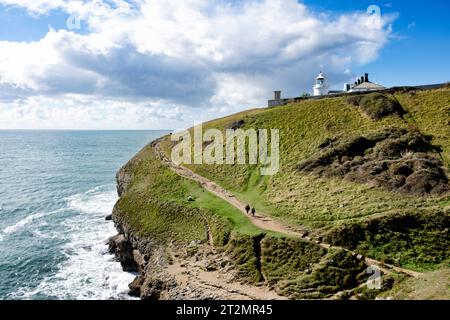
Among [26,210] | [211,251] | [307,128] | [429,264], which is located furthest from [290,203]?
[26,210]

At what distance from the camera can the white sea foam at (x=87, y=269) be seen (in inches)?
1496

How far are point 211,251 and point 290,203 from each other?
40.4 ft

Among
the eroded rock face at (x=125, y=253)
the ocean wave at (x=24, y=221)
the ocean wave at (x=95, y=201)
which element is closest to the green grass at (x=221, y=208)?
the eroded rock face at (x=125, y=253)

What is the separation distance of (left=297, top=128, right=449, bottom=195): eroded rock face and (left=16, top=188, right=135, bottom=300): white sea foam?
29.1 meters

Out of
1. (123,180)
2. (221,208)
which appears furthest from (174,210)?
(123,180)

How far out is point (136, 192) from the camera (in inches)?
2157

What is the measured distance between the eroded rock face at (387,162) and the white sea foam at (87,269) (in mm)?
29126

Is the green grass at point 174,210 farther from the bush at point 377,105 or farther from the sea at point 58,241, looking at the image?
the bush at point 377,105

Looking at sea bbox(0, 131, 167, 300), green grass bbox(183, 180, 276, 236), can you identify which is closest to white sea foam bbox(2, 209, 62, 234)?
sea bbox(0, 131, 167, 300)

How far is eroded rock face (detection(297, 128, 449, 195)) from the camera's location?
136ft

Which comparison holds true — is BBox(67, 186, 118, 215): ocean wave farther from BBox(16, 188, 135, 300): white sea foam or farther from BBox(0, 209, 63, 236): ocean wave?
BBox(0, 209, 63, 236): ocean wave

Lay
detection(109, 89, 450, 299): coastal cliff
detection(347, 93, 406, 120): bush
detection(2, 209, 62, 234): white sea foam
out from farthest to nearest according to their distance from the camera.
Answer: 1. detection(347, 93, 406, 120): bush
2. detection(2, 209, 62, 234): white sea foam
3. detection(109, 89, 450, 299): coastal cliff
